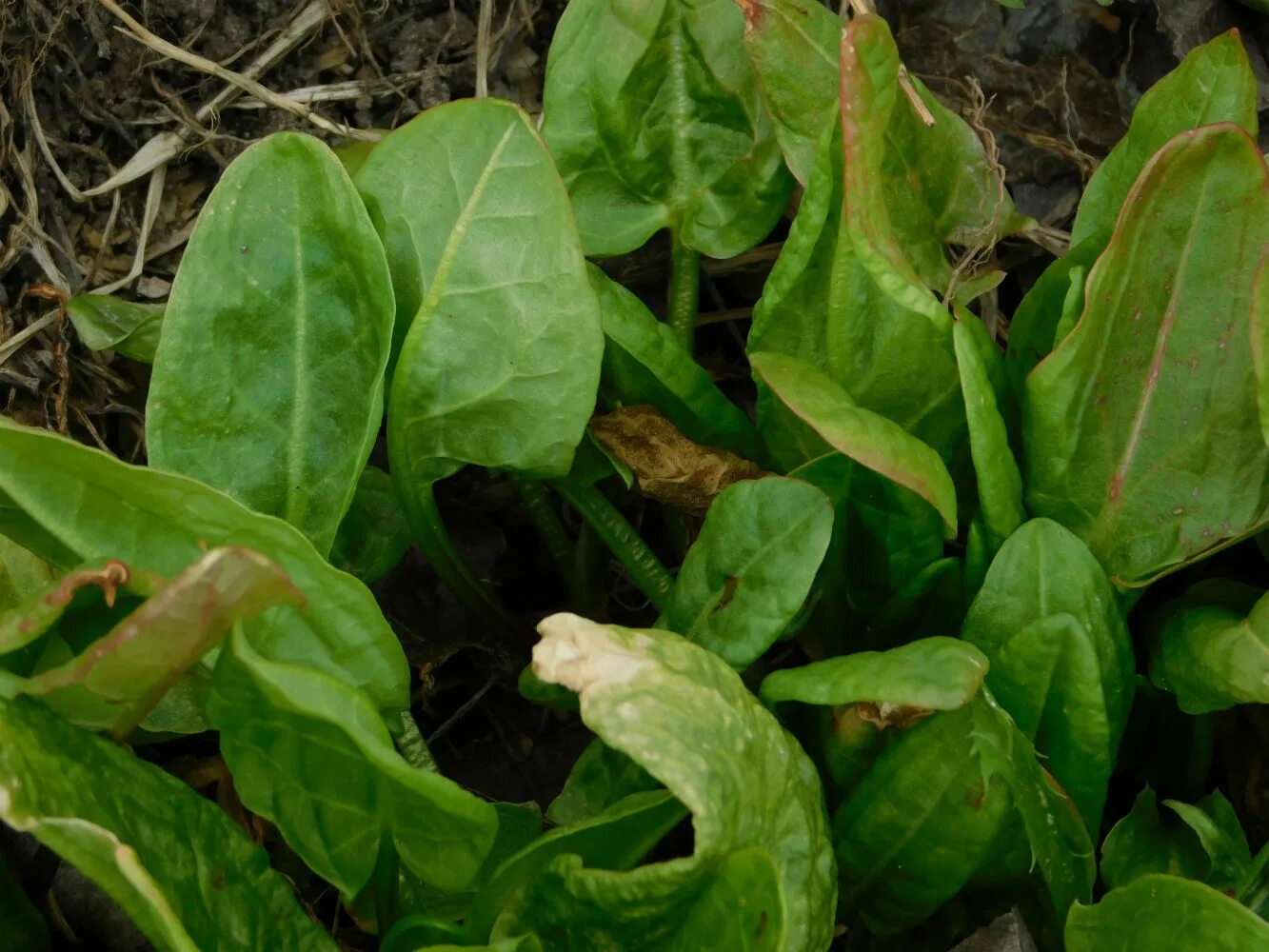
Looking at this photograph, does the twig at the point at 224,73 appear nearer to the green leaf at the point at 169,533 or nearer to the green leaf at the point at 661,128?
the green leaf at the point at 661,128

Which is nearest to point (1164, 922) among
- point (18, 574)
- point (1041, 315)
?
point (1041, 315)

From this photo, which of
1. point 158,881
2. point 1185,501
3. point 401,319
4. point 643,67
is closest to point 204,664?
point 158,881

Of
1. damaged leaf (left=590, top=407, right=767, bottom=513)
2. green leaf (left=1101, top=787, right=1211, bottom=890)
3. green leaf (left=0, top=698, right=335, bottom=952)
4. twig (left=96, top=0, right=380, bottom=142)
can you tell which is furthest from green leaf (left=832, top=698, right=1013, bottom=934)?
twig (left=96, top=0, right=380, bottom=142)

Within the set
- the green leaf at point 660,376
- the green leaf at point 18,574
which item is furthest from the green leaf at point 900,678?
the green leaf at point 18,574

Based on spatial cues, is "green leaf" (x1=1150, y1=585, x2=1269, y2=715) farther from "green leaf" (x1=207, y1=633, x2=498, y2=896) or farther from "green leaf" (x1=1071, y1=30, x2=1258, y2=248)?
"green leaf" (x1=207, y1=633, x2=498, y2=896)

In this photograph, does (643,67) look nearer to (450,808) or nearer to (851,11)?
(851,11)

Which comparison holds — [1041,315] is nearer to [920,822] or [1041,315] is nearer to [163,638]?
[920,822]

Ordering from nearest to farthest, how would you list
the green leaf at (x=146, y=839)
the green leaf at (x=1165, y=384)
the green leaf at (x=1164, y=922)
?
the green leaf at (x=146, y=839), the green leaf at (x=1164, y=922), the green leaf at (x=1165, y=384)
